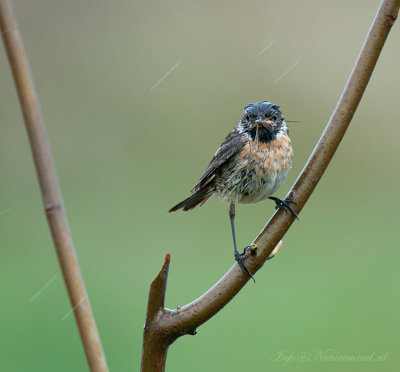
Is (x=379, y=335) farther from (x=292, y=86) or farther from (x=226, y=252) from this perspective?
(x=292, y=86)

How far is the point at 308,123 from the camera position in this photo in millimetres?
6480

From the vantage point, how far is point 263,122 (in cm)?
264

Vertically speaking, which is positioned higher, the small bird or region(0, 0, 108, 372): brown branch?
the small bird

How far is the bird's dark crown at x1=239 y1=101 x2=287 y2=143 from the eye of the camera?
8.54ft

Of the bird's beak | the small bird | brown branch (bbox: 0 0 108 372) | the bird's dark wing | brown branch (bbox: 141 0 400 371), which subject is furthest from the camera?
the bird's dark wing

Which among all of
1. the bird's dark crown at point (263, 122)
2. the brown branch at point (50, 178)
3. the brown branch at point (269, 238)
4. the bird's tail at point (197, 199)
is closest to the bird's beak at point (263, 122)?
the bird's dark crown at point (263, 122)

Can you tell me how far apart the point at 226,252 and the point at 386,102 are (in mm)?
2882

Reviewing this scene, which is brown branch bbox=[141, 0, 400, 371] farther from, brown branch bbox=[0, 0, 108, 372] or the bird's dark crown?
the bird's dark crown

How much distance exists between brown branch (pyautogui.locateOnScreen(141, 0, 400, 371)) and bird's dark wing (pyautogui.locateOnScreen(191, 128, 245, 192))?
58.5 inches

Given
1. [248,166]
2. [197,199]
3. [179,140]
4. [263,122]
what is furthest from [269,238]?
[179,140]

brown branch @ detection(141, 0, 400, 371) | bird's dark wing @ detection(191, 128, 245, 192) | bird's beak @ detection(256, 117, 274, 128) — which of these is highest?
bird's dark wing @ detection(191, 128, 245, 192)

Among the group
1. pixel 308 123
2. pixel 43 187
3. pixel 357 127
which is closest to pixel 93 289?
pixel 308 123

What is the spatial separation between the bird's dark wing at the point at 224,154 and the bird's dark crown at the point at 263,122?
0.05m

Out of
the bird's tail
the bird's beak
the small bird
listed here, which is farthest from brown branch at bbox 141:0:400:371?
the bird's tail
